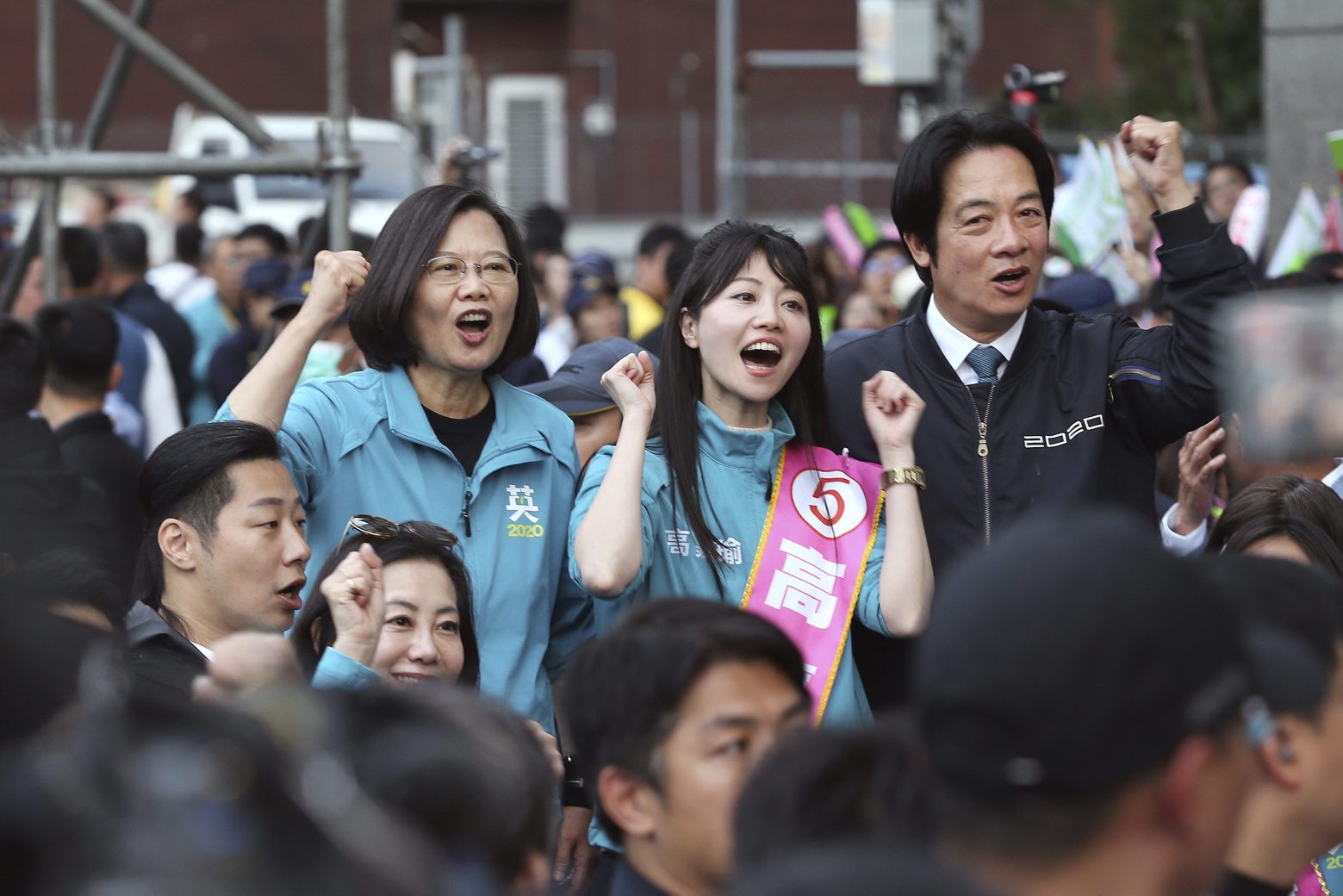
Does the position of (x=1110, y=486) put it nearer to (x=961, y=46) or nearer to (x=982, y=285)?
(x=982, y=285)

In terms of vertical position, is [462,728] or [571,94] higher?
[571,94]

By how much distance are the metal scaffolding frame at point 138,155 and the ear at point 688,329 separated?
2.25m

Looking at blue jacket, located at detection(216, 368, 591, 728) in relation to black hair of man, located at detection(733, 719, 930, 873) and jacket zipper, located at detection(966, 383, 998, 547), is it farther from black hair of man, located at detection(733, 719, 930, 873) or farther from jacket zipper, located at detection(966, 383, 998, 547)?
black hair of man, located at detection(733, 719, 930, 873)

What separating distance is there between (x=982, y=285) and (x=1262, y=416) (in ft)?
6.82

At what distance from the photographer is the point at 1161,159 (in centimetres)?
366

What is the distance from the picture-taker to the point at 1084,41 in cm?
2048

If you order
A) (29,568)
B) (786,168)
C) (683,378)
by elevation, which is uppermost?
(786,168)

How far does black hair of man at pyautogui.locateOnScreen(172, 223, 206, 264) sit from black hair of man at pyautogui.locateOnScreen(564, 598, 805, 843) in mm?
8849

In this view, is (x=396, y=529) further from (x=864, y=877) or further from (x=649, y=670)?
(x=864, y=877)

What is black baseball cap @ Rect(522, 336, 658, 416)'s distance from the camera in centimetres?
448

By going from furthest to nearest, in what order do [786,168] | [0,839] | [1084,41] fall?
[1084,41] → [786,168] → [0,839]

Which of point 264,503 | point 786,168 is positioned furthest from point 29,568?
point 786,168

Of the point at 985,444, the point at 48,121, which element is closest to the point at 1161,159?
the point at 985,444

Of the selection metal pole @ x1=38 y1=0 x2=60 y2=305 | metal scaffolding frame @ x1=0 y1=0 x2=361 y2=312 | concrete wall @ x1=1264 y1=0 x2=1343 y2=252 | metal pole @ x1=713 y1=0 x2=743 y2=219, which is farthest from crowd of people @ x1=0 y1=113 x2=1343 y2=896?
metal pole @ x1=713 y1=0 x2=743 y2=219
